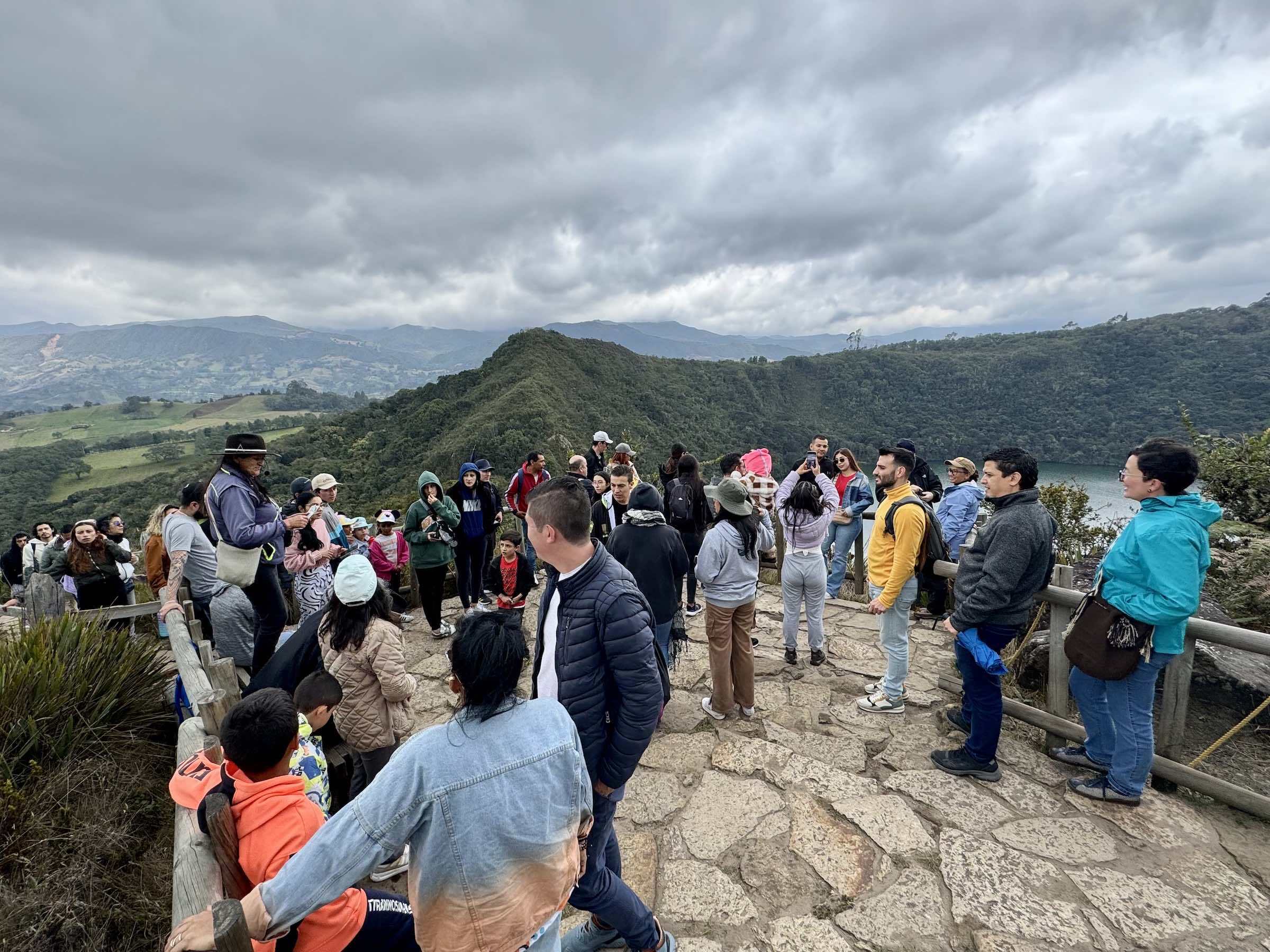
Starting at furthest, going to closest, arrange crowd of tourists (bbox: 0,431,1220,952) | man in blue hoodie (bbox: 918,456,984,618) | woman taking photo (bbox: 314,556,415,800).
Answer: man in blue hoodie (bbox: 918,456,984,618), woman taking photo (bbox: 314,556,415,800), crowd of tourists (bbox: 0,431,1220,952)

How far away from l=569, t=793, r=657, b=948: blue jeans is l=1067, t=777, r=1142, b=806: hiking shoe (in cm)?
251

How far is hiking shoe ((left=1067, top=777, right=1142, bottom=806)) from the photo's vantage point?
9.34 ft

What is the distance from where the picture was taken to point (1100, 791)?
Answer: 2.91 meters

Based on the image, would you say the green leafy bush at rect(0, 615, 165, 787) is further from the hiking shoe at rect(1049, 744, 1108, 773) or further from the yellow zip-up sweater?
the hiking shoe at rect(1049, 744, 1108, 773)

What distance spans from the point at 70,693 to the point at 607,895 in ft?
10.2

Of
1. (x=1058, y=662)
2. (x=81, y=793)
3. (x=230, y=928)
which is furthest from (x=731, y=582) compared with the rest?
(x=81, y=793)

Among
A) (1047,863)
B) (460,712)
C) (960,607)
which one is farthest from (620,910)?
(960,607)

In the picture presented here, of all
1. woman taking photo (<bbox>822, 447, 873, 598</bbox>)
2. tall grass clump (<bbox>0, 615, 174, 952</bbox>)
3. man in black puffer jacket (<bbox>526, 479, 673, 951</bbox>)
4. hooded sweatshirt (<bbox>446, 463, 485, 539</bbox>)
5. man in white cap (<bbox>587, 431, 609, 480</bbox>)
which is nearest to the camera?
man in black puffer jacket (<bbox>526, 479, 673, 951</bbox>)

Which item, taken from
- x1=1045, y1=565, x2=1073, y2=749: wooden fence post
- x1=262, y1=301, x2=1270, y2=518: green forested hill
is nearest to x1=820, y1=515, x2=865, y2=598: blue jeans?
x1=1045, y1=565, x2=1073, y2=749: wooden fence post

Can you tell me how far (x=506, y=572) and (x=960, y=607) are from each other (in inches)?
141

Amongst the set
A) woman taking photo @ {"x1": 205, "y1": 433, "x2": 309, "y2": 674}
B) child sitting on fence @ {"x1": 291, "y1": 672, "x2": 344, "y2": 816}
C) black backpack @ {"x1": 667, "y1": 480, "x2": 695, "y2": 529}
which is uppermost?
woman taking photo @ {"x1": 205, "y1": 433, "x2": 309, "y2": 674}

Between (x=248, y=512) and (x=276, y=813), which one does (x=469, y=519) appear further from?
(x=276, y=813)

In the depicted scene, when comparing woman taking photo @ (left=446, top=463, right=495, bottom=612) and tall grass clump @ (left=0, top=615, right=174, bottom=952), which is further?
woman taking photo @ (left=446, top=463, right=495, bottom=612)

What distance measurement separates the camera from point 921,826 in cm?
279
